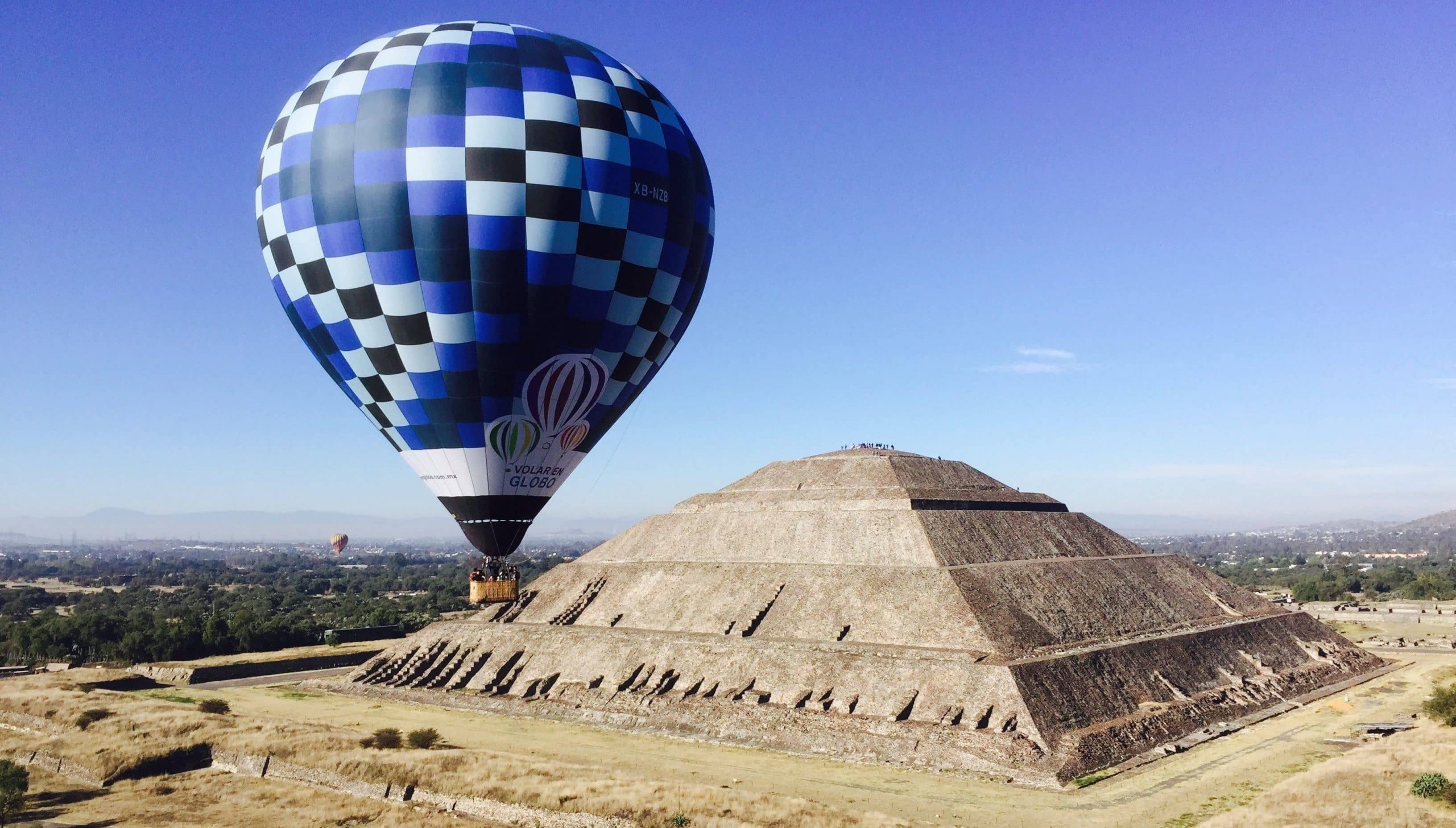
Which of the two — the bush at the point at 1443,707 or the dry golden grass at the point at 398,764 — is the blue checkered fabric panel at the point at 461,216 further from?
the bush at the point at 1443,707

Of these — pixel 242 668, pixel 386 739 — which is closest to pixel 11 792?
pixel 386 739

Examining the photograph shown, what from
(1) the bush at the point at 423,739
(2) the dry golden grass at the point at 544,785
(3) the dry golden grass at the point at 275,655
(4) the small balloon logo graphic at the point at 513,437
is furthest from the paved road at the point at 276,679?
(4) the small balloon logo graphic at the point at 513,437

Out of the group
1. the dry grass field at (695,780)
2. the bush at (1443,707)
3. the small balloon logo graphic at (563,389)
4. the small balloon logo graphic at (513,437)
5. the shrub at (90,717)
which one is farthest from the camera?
the shrub at (90,717)

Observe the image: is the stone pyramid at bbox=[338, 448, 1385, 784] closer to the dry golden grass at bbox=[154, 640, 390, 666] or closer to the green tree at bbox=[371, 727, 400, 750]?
the green tree at bbox=[371, 727, 400, 750]

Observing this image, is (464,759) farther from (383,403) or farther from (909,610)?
(909,610)

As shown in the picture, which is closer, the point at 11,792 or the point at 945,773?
the point at 11,792

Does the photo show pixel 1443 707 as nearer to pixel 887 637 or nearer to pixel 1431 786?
pixel 1431 786

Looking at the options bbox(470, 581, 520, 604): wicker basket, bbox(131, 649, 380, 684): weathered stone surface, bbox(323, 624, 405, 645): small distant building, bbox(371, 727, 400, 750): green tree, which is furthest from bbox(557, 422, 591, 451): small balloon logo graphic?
bbox(323, 624, 405, 645): small distant building

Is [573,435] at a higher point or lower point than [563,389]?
lower
